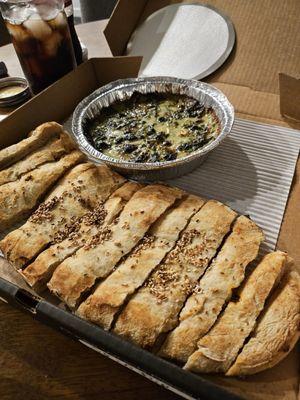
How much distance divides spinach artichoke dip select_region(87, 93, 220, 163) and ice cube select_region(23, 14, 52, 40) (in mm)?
596

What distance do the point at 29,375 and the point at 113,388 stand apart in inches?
14.2

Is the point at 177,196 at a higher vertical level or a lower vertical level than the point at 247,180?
higher

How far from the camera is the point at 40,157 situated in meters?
2.40

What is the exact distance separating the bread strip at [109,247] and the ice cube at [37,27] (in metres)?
1.30

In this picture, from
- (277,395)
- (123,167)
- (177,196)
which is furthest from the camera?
(123,167)

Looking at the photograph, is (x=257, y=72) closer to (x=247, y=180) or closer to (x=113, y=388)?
(x=247, y=180)

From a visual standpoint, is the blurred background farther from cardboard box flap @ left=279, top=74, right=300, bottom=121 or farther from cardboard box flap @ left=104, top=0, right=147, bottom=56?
cardboard box flap @ left=279, top=74, right=300, bottom=121

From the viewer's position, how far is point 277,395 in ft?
5.03

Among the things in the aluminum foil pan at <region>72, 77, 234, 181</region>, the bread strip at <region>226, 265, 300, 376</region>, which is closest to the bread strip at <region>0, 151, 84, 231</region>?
the aluminum foil pan at <region>72, 77, 234, 181</region>

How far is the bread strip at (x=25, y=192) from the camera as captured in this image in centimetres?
221

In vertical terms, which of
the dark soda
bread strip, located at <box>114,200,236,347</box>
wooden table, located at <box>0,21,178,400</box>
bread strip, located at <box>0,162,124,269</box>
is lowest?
wooden table, located at <box>0,21,178,400</box>

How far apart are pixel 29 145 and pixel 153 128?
73cm

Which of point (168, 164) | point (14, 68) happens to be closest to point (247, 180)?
point (168, 164)

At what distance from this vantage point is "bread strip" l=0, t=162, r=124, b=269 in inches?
79.3
